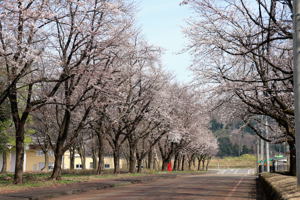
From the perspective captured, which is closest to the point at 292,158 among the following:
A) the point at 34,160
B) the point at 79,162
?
the point at 34,160

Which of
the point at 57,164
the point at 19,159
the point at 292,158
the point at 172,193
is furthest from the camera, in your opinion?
the point at 292,158

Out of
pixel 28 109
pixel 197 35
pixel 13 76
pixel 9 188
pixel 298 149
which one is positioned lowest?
pixel 9 188

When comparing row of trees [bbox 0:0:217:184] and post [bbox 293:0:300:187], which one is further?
row of trees [bbox 0:0:217:184]

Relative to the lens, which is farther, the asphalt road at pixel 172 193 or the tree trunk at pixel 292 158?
the tree trunk at pixel 292 158

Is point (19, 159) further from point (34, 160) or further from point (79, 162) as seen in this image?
point (79, 162)

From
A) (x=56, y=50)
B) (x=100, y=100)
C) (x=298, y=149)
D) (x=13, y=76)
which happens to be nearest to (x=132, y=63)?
(x=100, y=100)

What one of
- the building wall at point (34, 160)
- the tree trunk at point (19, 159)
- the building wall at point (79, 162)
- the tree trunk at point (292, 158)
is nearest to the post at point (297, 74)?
the tree trunk at point (19, 159)

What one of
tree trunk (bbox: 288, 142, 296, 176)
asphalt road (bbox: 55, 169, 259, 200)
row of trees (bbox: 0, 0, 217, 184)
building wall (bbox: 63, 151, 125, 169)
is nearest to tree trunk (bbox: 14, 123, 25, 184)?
row of trees (bbox: 0, 0, 217, 184)

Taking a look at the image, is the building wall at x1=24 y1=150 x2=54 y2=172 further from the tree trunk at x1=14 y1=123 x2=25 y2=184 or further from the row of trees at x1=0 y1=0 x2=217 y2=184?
the tree trunk at x1=14 y1=123 x2=25 y2=184

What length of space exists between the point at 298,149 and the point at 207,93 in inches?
468

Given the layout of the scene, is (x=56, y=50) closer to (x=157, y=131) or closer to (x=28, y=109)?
(x=28, y=109)

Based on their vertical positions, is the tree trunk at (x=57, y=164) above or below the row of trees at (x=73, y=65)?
below

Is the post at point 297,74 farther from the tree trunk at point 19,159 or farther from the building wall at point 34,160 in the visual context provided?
the building wall at point 34,160

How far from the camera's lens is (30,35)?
696 inches
